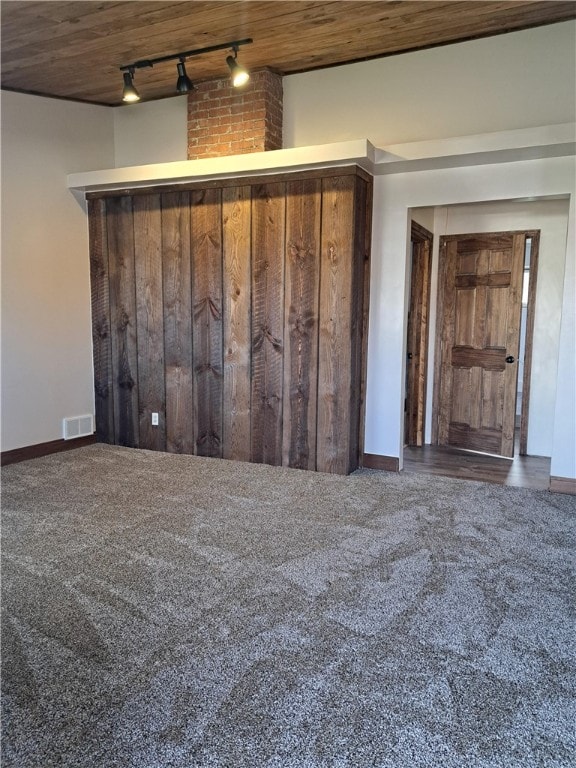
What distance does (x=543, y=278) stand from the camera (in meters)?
5.15

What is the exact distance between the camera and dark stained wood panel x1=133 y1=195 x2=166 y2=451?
5.05 meters

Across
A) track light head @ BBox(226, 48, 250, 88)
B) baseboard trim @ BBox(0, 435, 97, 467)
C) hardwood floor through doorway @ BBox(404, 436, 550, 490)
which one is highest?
track light head @ BBox(226, 48, 250, 88)

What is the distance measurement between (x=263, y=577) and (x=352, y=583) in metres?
0.43

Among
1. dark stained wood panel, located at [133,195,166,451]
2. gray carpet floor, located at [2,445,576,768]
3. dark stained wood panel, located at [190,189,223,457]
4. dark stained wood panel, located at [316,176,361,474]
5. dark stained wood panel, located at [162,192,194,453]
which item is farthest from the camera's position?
dark stained wood panel, located at [133,195,166,451]

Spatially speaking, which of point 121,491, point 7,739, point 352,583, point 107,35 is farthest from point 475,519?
point 107,35

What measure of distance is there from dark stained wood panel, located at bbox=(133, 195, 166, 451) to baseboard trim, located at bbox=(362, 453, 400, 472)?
1.90 meters

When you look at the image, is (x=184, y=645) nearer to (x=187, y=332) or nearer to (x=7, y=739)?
(x=7, y=739)

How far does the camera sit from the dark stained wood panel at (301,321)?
4.39 meters

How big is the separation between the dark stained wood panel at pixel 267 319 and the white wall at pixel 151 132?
1.21 meters

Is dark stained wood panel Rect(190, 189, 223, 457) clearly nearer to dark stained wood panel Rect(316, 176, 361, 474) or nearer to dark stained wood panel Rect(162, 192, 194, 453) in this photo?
dark stained wood panel Rect(162, 192, 194, 453)

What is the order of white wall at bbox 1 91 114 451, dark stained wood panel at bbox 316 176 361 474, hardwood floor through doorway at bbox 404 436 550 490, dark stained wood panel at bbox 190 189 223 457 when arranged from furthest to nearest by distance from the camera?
dark stained wood panel at bbox 190 189 223 457, white wall at bbox 1 91 114 451, hardwood floor through doorway at bbox 404 436 550 490, dark stained wood panel at bbox 316 176 361 474

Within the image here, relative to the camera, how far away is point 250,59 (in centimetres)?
425

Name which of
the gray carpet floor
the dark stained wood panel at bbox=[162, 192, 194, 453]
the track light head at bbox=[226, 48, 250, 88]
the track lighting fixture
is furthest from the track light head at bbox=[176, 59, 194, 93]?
the gray carpet floor

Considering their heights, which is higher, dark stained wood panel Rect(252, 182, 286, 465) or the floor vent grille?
dark stained wood panel Rect(252, 182, 286, 465)
